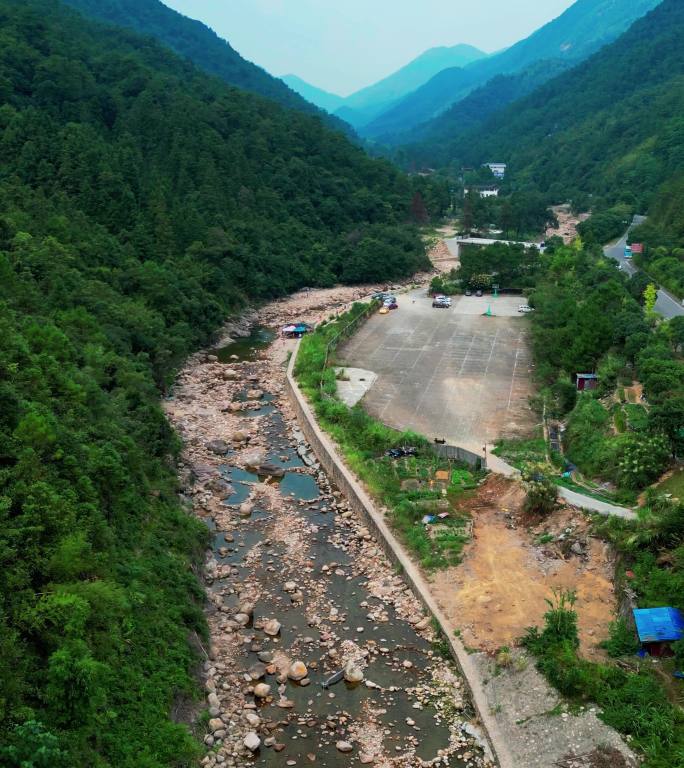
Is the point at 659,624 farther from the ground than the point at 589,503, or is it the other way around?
the point at 659,624

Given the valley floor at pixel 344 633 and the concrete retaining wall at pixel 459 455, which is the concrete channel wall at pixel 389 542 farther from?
the concrete retaining wall at pixel 459 455

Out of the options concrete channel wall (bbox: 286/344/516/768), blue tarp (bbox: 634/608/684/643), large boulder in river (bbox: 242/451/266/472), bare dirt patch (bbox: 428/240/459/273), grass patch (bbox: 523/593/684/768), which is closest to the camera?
grass patch (bbox: 523/593/684/768)

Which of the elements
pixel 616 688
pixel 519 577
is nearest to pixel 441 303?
pixel 519 577

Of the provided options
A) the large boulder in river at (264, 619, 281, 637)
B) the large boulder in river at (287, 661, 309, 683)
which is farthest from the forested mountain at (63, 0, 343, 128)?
the large boulder in river at (287, 661, 309, 683)

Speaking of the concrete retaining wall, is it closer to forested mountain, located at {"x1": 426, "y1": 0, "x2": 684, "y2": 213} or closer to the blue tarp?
the blue tarp

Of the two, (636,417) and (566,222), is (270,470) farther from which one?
(566,222)

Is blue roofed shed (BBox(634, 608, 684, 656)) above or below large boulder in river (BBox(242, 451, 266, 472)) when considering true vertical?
above

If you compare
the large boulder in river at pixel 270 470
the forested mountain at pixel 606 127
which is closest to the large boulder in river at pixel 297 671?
the large boulder in river at pixel 270 470
